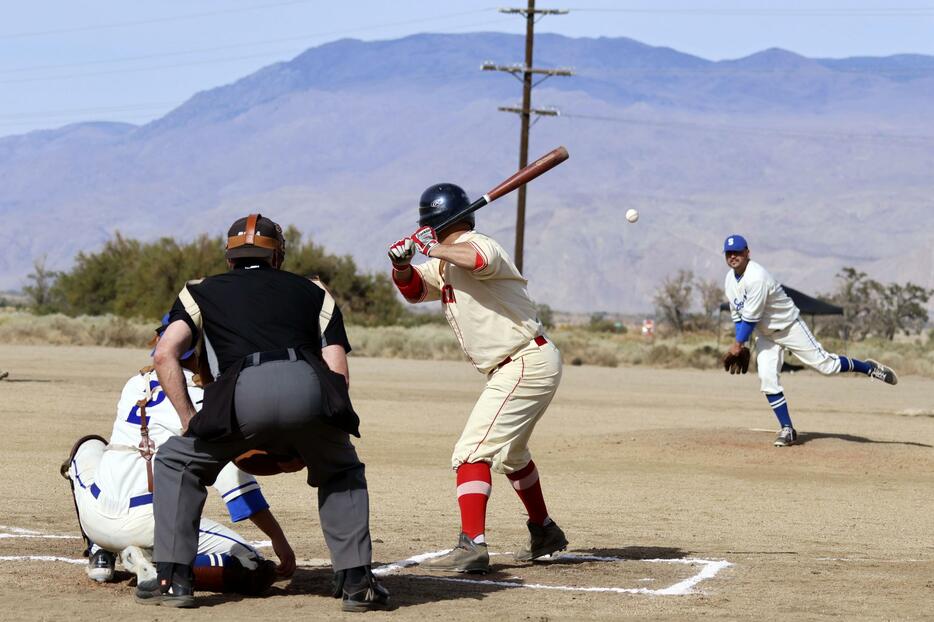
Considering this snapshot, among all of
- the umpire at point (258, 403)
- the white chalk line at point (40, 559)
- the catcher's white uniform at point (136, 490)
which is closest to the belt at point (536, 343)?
the umpire at point (258, 403)

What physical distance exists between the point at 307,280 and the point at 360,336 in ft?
118

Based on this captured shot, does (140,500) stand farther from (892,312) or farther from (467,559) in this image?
(892,312)

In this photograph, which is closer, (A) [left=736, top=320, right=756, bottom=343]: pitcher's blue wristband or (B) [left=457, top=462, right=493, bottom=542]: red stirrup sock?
(B) [left=457, top=462, right=493, bottom=542]: red stirrup sock

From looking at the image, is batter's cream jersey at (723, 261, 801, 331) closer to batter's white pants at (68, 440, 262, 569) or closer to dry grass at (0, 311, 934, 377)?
batter's white pants at (68, 440, 262, 569)

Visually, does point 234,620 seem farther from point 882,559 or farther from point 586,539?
point 882,559

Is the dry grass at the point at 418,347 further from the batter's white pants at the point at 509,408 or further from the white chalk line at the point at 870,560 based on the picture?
the batter's white pants at the point at 509,408

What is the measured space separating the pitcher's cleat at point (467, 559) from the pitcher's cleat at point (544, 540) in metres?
0.54

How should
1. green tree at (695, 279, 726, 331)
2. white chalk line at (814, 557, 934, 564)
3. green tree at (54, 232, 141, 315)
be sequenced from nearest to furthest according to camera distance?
white chalk line at (814, 557, 934, 564) → green tree at (54, 232, 141, 315) → green tree at (695, 279, 726, 331)

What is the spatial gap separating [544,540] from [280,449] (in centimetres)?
225

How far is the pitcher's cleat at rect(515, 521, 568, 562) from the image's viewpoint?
819cm

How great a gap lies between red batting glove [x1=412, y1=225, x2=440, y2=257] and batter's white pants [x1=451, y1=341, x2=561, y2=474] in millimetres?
795

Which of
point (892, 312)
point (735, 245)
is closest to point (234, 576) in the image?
point (735, 245)

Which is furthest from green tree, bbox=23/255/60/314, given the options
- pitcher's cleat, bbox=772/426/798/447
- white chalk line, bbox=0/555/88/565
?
white chalk line, bbox=0/555/88/565

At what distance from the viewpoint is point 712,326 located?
7262 cm
